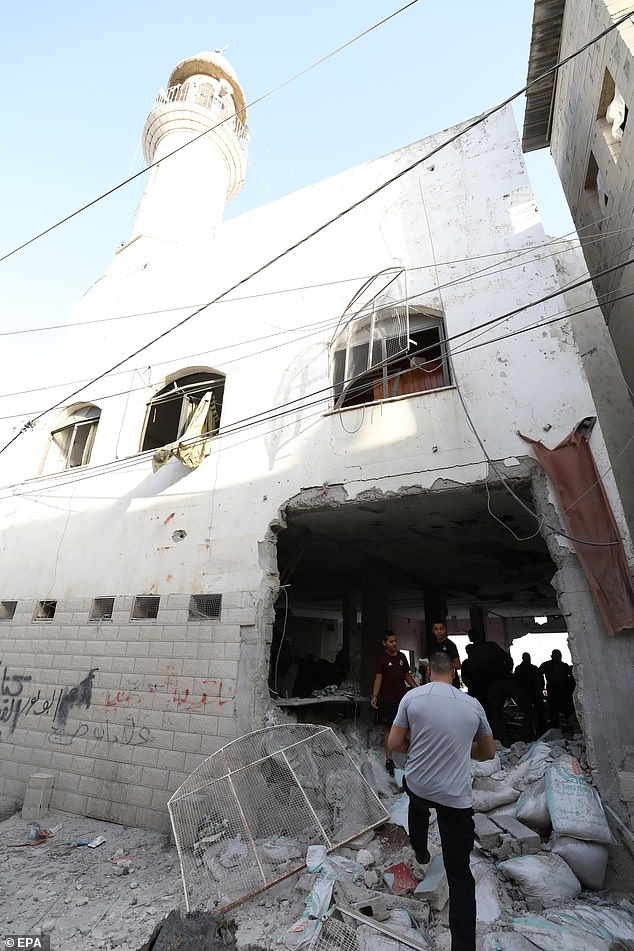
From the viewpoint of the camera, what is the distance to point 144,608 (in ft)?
21.7

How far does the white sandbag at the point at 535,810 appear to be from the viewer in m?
3.70

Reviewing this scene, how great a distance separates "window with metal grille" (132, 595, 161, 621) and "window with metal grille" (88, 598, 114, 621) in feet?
1.61

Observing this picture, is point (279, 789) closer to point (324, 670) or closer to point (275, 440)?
point (275, 440)

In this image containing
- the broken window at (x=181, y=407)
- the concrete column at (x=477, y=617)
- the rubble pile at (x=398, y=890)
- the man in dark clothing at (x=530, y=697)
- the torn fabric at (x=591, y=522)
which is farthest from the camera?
the concrete column at (x=477, y=617)

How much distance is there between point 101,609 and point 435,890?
18.5 ft

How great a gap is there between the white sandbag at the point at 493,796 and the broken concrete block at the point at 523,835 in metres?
0.28

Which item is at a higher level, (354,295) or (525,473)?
(354,295)

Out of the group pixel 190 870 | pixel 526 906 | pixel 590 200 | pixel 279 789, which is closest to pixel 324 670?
pixel 279 789

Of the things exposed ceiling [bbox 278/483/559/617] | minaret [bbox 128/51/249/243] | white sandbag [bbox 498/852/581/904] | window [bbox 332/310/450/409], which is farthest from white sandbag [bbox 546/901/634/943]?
minaret [bbox 128/51/249/243]

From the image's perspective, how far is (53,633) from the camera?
23.4ft

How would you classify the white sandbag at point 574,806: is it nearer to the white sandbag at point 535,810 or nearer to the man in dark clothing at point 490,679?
the white sandbag at point 535,810

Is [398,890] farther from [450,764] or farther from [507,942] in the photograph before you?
[450,764]

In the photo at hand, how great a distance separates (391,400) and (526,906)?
4.88 metres

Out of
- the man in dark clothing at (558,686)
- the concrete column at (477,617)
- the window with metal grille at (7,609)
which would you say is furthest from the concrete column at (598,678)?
the concrete column at (477,617)
